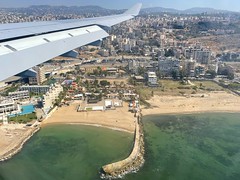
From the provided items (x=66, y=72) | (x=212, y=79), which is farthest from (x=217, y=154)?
(x=66, y=72)

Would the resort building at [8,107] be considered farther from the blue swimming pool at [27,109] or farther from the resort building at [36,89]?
the resort building at [36,89]

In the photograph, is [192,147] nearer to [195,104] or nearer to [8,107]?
[195,104]

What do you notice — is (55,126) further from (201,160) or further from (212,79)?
(212,79)

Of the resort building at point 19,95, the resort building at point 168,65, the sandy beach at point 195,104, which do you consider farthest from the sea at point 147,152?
the resort building at point 168,65

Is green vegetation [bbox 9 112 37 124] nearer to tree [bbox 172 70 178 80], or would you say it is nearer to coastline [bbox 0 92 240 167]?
coastline [bbox 0 92 240 167]

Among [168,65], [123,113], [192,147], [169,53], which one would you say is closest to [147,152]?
[192,147]

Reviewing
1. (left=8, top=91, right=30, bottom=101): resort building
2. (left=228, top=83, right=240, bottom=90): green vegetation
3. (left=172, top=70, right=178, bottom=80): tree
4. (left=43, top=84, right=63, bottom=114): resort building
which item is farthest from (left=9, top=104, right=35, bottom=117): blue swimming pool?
(left=228, top=83, right=240, bottom=90): green vegetation
